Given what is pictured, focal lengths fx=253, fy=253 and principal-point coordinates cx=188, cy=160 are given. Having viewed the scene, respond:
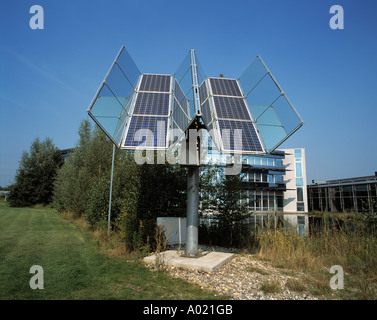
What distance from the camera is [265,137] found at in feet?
28.6

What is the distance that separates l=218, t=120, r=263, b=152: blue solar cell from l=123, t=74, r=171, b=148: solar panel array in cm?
187

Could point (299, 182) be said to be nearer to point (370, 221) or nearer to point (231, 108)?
point (370, 221)

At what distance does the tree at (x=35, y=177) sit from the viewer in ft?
163

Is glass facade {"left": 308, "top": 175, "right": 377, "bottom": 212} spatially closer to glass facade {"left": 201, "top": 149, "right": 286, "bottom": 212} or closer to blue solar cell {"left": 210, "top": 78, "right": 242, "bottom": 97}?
glass facade {"left": 201, "top": 149, "right": 286, "bottom": 212}

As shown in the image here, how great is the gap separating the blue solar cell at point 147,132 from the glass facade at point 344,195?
32576 mm

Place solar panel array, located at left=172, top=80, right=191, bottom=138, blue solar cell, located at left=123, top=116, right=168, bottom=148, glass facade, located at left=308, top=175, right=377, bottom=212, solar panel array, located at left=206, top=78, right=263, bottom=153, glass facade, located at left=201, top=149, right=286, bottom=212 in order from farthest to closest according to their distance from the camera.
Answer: glass facade, located at left=201, top=149, right=286, bottom=212, glass facade, located at left=308, top=175, right=377, bottom=212, solar panel array, located at left=172, top=80, right=191, bottom=138, solar panel array, located at left=206, top=78, right=263, bottom=153, blue solar cell, located at left=123, top=116, right=168, bottom=148

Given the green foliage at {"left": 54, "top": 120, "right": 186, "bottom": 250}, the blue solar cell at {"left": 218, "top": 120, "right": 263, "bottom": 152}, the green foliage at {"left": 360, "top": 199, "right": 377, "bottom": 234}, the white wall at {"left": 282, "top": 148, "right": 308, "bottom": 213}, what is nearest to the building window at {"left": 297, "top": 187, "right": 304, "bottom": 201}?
the white wall at {"left": 282, "top": 148, "right": 308, "bottom": 213}

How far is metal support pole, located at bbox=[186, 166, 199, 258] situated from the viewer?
28.3ft

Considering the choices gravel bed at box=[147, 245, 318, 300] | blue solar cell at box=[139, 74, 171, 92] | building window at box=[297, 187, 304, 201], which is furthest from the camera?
building window at box=[297, 187, 304, 201]

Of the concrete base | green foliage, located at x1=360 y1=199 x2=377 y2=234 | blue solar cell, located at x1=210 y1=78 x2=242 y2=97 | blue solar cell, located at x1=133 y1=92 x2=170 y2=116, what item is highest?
blue solar cell, located at x1=210 y1=78 x2=242 y2=97

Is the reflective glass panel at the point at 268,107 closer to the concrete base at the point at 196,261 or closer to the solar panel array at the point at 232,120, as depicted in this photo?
the solar panel array at the point at 232,120

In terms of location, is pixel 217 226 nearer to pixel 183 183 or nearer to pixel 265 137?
pixel 183 183

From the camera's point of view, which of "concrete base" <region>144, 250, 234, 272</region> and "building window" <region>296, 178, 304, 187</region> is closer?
"concrete base" <region>144, 250, 234, 272</region>
